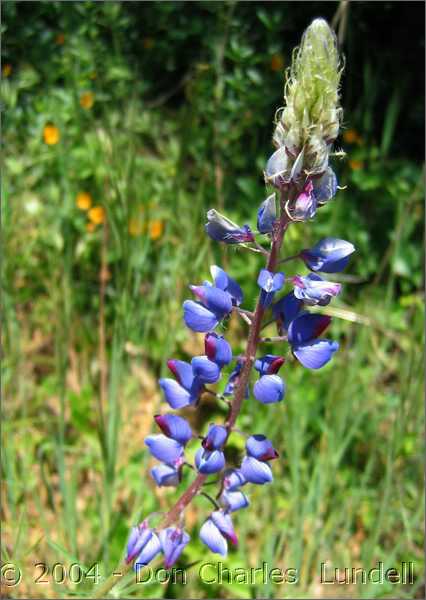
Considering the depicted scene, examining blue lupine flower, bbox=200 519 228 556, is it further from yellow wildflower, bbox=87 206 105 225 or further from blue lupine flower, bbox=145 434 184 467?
yellow wildflower, bbox=87 206 105 225

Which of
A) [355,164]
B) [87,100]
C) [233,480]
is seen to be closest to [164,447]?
[233,480]

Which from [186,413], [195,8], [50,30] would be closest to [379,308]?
[186,413]

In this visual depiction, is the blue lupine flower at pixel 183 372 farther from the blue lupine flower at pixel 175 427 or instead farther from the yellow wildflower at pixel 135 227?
the yellow wildflower at pixel 135 227

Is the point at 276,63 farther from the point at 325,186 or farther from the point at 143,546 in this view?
the point at 143,546

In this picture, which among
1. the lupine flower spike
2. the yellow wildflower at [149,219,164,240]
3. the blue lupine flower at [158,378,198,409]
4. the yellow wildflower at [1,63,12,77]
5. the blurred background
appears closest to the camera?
the lupine flower spike

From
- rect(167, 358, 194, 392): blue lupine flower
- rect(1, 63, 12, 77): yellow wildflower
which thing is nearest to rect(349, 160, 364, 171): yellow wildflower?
rect(1, 63, 12, 77): yellow wildflower

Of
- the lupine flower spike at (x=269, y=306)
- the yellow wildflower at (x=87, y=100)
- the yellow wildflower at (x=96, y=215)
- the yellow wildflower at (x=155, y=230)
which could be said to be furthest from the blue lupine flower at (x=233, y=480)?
the yellow wildflower at (x=87, y=100)
